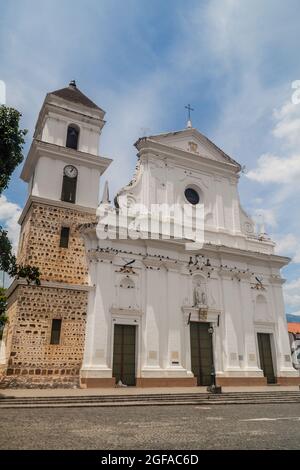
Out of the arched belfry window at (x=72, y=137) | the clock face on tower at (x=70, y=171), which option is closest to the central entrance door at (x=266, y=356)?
the clock face on tower at (x=70, y=171)

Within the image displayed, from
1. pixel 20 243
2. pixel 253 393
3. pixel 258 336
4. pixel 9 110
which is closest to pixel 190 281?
pixel 258 336

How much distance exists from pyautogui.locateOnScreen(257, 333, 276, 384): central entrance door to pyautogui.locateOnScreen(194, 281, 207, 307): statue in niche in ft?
14.4

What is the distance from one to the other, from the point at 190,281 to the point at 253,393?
7.14 metres

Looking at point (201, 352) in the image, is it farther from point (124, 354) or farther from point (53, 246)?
point (53, 246)

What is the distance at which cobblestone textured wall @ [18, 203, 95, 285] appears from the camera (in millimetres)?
17281

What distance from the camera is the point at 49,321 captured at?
1641 centimetres

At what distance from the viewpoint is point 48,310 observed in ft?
54.2

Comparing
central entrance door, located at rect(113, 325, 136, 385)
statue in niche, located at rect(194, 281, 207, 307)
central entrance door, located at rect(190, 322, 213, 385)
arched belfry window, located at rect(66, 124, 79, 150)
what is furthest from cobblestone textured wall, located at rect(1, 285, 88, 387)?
arched belfry window, located at rect(66, 124, 79, 150)

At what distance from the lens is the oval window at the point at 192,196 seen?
2303 cm

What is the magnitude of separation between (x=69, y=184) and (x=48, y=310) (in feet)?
22.3

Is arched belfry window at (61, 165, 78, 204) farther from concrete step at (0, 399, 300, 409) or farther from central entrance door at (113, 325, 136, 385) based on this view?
concrete step at (0, 399, 300, 409)

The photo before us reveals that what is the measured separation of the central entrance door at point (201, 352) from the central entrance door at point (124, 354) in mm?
3445

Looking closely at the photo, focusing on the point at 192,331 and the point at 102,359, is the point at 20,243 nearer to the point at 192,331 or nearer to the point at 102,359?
the point at 102,359

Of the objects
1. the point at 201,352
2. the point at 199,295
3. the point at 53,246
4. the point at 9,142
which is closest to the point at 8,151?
the point at 9,142
